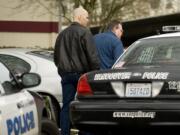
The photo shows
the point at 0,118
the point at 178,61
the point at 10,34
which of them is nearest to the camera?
the point at 0,118

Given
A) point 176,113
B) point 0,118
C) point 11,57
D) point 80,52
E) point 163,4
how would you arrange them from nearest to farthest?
Result: point 0,118, point 176,113, point 80,52, point 11,57, point 163,4

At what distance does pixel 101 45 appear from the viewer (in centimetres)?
1041

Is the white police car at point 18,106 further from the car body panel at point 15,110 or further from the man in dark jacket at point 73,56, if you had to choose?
the man in dark jacket at point 73,56

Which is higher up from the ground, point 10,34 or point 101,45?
point 101,45

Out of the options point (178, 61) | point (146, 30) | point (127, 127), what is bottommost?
point (146, 30)

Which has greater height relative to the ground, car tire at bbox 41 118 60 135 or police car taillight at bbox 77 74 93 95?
police car taillight at bbox 77 74 93 95

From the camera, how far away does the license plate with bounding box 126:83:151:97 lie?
7727mm

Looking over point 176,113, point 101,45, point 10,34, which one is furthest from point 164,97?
point 10,34

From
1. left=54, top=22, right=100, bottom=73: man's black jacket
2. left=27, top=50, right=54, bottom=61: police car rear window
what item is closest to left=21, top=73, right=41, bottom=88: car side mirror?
left=54, top=22, right=100, bottom=73: man's black jacket

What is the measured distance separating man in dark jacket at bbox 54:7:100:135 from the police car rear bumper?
4.59ft

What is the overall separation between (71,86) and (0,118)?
12.5ft

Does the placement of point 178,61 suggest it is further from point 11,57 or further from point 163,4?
point 163,4

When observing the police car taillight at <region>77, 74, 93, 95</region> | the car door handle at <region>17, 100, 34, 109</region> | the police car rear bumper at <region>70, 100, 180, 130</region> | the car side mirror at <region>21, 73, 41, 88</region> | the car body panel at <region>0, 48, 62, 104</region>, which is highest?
the car side mirror at <region>21, 73, 41, 88</region>

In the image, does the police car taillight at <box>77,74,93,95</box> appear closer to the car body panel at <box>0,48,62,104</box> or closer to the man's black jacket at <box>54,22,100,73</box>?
the man's black jacket at <box>54,22,100,73</box>
